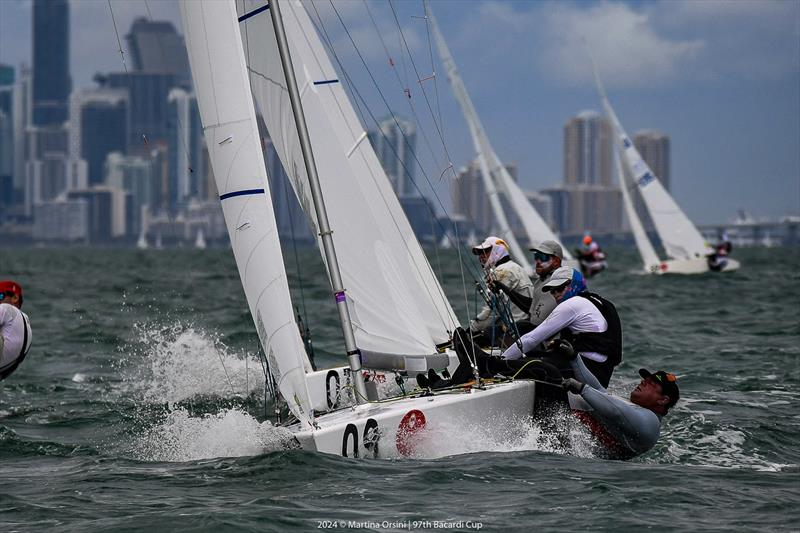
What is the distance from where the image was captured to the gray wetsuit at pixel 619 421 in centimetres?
671

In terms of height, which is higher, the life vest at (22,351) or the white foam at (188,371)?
the life vest at (22,351)

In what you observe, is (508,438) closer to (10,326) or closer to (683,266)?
(10,326)

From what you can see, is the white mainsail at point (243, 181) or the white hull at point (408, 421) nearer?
the white hull at point (408, 421)

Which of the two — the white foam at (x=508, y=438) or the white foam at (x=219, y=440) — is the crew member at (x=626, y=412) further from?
the white foam at (x=219, y=440)

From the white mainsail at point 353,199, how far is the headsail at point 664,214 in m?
25.9

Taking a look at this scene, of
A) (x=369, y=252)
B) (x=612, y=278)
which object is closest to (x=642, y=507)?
(x=369, y=252)

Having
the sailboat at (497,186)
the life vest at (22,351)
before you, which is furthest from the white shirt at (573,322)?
the sailboat at (497,186)

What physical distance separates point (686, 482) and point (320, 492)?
6.04 ft

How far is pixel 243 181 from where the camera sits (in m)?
6.76

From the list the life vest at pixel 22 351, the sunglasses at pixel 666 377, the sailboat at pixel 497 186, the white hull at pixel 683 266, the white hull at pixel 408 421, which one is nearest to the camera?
the white hull at pixel 408 421

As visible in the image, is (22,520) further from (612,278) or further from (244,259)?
(612,278)

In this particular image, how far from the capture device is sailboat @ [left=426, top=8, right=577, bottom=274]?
26.7m

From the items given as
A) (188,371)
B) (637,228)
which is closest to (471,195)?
(637,228)

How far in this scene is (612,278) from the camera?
32656 mm
